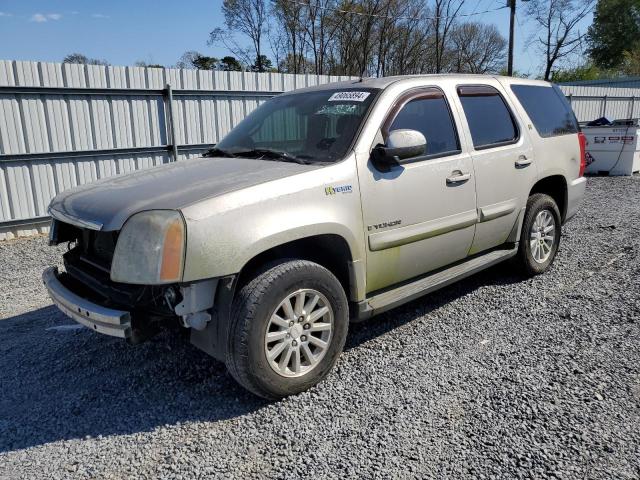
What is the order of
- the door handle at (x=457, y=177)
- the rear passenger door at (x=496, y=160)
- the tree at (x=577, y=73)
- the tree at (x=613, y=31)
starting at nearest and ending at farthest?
the door handle at (x=457, y=177) < the rear passenger door at (x=496, y=160) < the tree at (x=613, y=31) < the tree at (x=577, y=73)

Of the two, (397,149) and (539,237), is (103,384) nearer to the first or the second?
(397,149)

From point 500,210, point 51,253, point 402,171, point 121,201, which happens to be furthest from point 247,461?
point 51,253

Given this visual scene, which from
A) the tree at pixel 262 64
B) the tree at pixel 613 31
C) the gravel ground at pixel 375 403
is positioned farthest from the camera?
the tree at pixel 613 31

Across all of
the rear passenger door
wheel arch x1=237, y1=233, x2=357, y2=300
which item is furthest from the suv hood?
the rear passenger door

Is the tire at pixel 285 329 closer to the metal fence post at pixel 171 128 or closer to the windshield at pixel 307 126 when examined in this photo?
the windshield at pixel 307 126

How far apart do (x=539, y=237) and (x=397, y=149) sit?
254 cm

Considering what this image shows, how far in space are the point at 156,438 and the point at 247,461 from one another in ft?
1.88

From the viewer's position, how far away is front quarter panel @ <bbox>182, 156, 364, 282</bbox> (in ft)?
8.60

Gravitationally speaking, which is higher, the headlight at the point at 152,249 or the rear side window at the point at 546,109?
the rear side window at the point at 546,109

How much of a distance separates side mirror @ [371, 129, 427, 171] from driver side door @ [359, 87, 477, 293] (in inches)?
2.4

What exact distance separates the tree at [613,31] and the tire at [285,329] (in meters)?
60.0

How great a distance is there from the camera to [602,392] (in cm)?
303

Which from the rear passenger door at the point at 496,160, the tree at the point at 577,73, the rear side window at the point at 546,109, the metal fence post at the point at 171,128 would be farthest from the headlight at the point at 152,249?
the tree at the point at 577,73

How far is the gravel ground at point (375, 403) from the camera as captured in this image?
2500 mm
